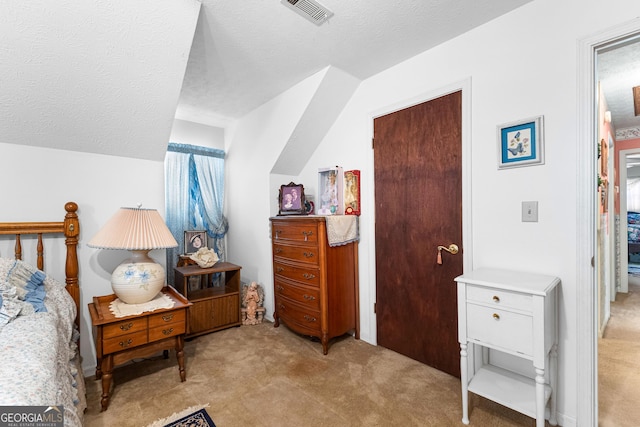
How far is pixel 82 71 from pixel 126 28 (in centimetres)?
40

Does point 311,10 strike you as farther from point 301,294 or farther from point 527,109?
point 301,294

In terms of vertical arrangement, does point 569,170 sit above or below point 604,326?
above

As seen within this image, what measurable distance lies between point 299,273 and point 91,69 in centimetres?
202

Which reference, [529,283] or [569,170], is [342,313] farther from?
[569,170]

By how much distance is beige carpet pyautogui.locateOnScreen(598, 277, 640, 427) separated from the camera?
1643 millimetres

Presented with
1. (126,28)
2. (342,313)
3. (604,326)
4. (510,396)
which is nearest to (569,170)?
(510,396)

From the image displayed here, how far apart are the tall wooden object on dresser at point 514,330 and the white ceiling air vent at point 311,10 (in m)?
1.77

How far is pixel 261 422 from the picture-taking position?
1.63 metres

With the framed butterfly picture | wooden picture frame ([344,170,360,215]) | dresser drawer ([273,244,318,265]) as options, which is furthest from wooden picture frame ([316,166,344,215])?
the framed butterfly picture

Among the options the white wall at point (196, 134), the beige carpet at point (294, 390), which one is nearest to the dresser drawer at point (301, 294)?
the beige carpet at point (294, 390)

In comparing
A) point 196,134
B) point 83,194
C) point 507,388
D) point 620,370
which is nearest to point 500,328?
point 507,388

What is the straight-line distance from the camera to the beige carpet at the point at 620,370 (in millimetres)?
1643

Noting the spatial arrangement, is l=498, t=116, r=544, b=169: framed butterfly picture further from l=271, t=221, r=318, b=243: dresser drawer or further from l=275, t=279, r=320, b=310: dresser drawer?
l=275, t=279, r=320, b=310: dresser drawer

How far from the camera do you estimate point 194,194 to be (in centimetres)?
359
